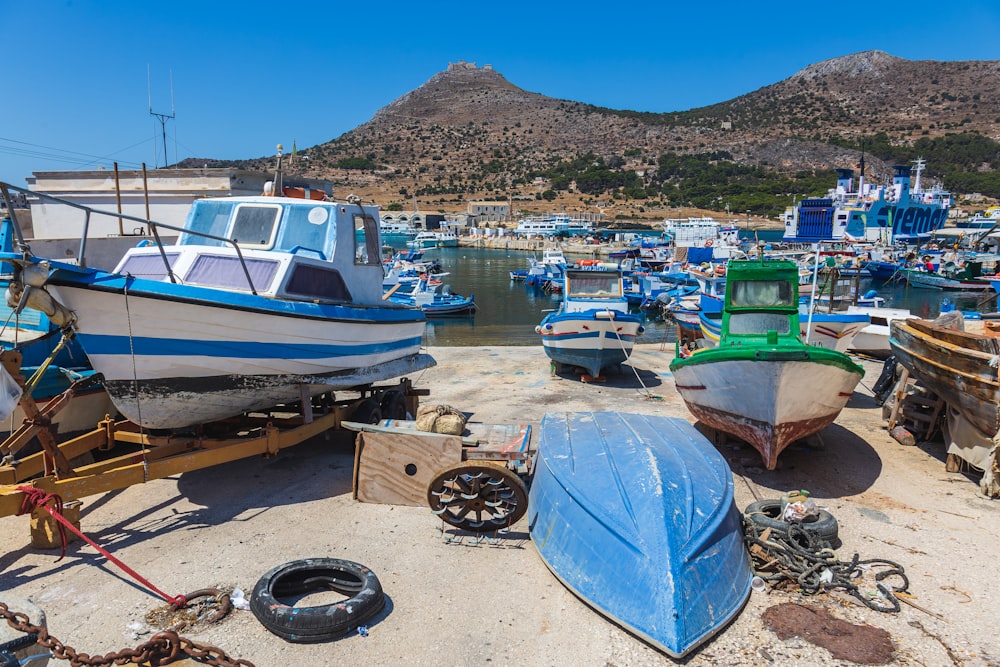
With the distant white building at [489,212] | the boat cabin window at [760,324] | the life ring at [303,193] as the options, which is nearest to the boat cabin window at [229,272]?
the life ring at [303,193]

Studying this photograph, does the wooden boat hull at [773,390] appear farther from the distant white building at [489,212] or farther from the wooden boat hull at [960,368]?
the distant white building at [489,212]

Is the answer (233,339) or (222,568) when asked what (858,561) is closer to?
(222,568)

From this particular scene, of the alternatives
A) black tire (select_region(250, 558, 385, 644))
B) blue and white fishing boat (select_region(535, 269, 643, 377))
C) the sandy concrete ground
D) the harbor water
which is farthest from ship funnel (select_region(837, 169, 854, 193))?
black tire (select_region(250, 558, 385, 644))

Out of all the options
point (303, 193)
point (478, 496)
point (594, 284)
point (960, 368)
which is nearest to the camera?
point (478, 496)

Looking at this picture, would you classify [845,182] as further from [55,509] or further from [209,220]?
[55,509]

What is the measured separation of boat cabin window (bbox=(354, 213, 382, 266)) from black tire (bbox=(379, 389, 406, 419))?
2.00 metres

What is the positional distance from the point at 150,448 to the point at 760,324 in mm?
8634

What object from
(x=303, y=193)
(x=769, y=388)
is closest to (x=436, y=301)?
(x=303, y=193)

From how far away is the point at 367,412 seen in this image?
347 inches

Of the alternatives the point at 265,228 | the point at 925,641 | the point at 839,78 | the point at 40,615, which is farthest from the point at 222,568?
the point at 839,78

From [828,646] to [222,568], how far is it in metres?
5.05

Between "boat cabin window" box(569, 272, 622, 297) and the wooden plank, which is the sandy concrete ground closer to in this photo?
the wooden plank

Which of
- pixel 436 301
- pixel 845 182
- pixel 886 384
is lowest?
pixel 436 301

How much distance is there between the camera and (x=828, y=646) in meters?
4.62
